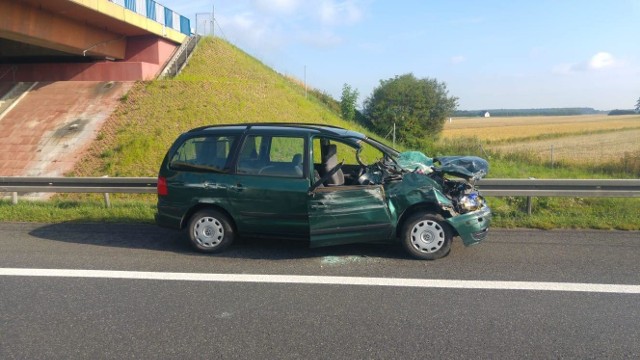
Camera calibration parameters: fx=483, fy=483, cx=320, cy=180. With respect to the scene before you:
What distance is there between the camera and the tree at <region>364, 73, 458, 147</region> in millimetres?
32125

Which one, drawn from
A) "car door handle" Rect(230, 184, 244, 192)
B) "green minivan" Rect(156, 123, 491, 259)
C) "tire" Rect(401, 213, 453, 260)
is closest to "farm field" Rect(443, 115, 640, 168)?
"green minivan" Rect(156, 123, 491, 259)

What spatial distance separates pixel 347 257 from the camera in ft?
19.0

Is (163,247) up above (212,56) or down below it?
below

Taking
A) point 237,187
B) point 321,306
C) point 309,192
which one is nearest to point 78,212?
point 237,187

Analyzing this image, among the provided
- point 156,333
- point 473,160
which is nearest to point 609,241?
point 473,160

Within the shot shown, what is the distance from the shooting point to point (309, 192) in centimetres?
562

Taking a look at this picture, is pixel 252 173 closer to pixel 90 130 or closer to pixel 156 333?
pixel 156 333

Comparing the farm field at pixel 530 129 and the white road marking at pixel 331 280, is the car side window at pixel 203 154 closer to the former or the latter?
the white road marking at pixel 331 280

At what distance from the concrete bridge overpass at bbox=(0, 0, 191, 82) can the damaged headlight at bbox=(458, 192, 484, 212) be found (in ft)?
45.8

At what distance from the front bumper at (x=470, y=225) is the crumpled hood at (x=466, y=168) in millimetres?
449

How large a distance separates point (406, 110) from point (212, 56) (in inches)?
604

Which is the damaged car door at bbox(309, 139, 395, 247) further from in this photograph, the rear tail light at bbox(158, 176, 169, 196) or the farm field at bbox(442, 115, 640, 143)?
the farm field at bbox(442, 115, 640, 143)

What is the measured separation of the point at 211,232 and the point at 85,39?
49.4 feet

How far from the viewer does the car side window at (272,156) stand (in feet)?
19.2
